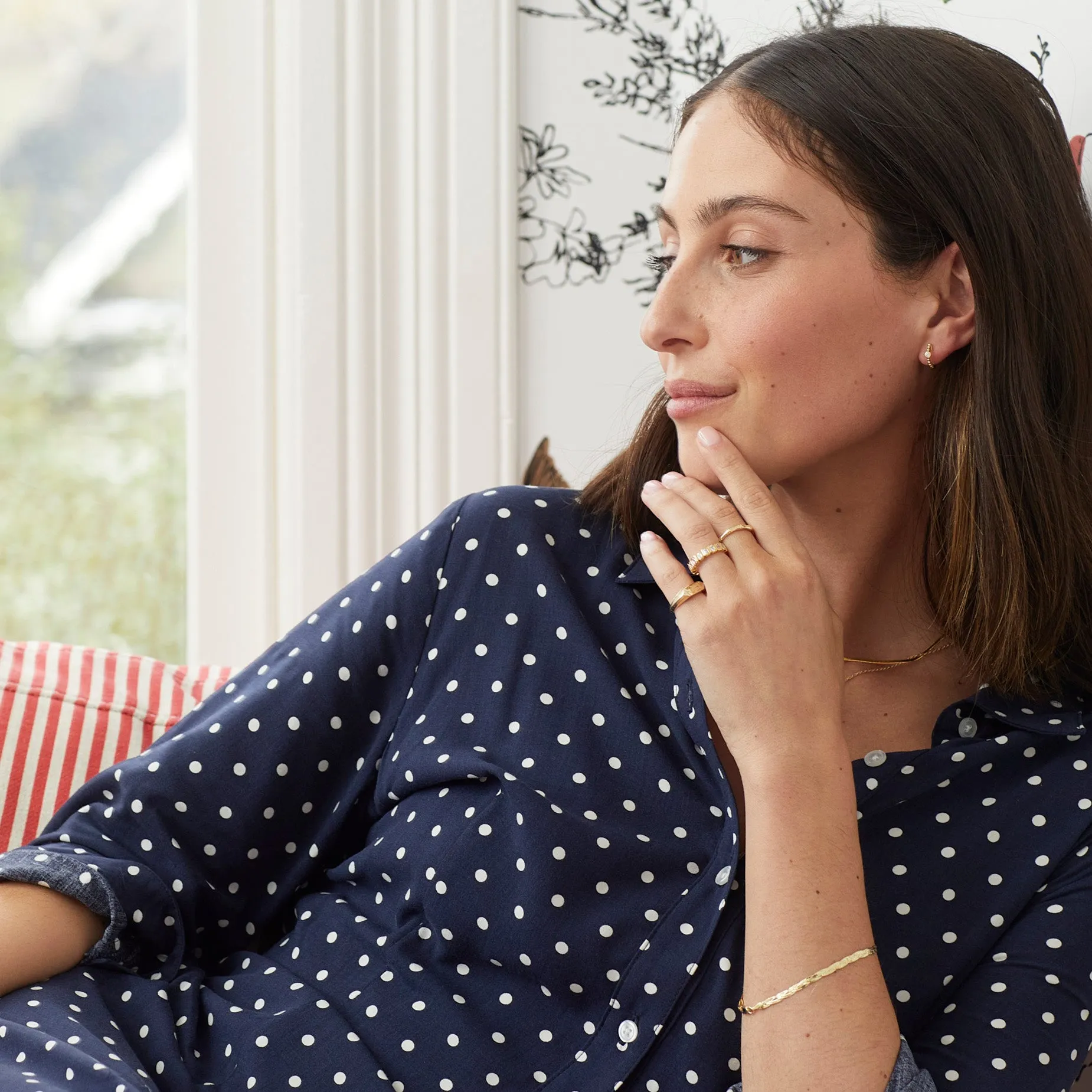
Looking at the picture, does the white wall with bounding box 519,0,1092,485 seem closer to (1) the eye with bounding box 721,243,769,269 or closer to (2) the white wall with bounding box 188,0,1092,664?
(2) the white wall with bounding box 188,0,1092,664

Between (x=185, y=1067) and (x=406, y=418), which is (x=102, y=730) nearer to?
(x=185, y=1067)

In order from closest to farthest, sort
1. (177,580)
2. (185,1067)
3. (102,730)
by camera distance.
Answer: (185,1067) → (102,730) → (177,580)

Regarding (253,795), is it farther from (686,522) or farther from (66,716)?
(686,522)

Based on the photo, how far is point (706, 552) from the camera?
3.51ft

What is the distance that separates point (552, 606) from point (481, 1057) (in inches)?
15.9

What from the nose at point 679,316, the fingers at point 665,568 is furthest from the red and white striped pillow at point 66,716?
the nose at point 679,316

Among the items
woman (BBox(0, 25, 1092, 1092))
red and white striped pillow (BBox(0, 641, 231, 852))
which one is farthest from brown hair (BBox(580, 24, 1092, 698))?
red and white striped pillow (BBox(0, 641, 231, 852))

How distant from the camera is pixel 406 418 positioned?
6.10 ft

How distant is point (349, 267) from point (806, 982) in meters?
1.26

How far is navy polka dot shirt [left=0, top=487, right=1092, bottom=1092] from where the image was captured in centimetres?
100

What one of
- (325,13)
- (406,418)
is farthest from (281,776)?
(325,13)

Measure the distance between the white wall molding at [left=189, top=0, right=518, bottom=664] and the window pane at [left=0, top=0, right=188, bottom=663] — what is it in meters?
0.11

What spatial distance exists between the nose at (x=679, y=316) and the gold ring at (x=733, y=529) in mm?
166

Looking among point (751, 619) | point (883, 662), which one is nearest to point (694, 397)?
point (751, 619)
